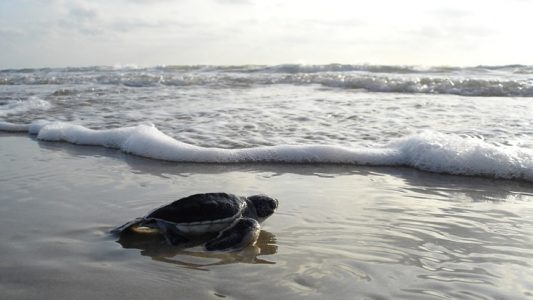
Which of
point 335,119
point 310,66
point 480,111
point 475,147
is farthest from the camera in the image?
point 310,66

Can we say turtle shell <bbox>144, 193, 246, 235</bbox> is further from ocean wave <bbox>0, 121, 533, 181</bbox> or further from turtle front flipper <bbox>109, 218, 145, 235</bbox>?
ocean wave <bbox>0, 121, 533, 181</bbox>

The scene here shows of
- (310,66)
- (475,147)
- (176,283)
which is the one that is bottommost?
(176,283)

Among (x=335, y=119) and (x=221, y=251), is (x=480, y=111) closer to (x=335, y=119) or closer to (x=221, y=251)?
(x=335, y=119)

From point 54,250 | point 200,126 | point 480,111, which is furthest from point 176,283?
point 480,111

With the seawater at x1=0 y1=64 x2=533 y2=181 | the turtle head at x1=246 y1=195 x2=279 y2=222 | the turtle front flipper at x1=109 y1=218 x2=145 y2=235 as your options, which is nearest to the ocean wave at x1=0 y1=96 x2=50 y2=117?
the seawater at x1=0 y1=64 x2=533 y2=181

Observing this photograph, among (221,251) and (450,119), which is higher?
(450,119)

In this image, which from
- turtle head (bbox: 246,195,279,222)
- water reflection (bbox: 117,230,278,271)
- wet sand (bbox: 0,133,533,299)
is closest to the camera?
wet sand (bbox: 0,133,533,299)

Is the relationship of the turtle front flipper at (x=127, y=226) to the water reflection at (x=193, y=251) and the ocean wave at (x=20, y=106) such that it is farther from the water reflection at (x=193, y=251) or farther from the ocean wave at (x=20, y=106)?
the ocean wave at (x=20, y=106)

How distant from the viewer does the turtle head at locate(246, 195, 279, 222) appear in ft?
10.8

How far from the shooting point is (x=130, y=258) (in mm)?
2754

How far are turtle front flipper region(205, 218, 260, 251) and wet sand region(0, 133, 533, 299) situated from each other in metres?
0.06

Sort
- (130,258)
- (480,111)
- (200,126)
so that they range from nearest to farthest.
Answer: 1. (130,258)
2. (200,126)
3. (480,111)

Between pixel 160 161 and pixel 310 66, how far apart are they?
18.1 m

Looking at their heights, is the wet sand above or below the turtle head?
below
